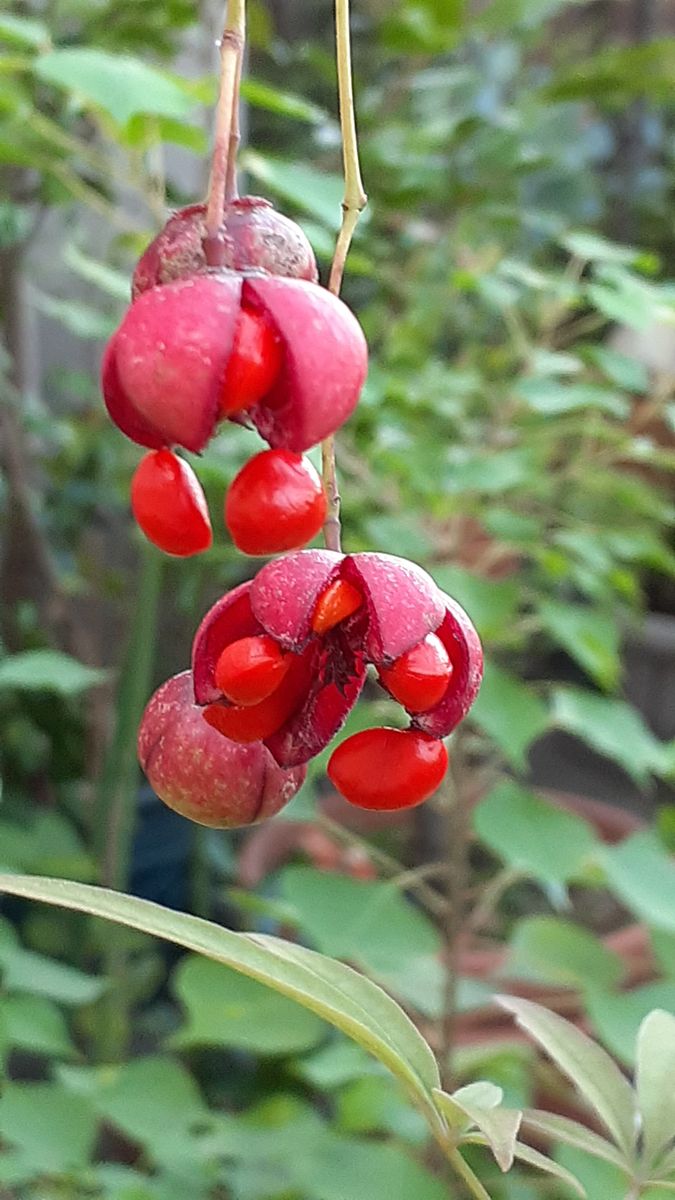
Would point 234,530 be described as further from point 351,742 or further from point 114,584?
point 114,584

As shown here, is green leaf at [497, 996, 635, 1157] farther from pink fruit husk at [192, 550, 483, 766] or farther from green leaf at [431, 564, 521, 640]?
green leaf at [431, 564, 521, 640]

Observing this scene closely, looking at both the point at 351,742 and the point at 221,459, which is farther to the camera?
the point at 221,459

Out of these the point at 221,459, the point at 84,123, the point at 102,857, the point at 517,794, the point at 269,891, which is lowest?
the point at 269,891

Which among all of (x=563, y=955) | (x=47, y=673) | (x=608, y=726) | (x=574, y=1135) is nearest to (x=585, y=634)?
(x=608, y=726)

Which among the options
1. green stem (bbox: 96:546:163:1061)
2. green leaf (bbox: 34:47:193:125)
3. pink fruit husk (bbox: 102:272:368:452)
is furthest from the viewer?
green stem (bbox: 96:546:163:1061)

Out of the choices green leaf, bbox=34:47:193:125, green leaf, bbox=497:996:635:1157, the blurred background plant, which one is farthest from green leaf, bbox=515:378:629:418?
green leaf, bbox=497:996:635:1157

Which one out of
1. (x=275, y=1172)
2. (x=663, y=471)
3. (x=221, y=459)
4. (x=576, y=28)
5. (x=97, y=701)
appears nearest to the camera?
(x=275, y=1172)

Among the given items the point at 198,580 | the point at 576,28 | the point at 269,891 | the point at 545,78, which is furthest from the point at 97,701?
the point at 576,28
